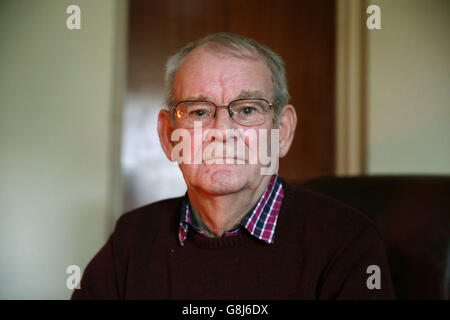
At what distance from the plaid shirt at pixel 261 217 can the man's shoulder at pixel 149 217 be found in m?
0.07

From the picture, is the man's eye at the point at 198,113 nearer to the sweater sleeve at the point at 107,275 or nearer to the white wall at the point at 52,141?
the sweater sleeve at the point at 107,275

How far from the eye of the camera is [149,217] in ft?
3.21

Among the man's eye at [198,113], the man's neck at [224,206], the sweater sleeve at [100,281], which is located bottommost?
the sweater sleeve at [100,281]

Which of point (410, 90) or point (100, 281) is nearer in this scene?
point (100, 281)

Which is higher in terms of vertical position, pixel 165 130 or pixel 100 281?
pixel 165 130

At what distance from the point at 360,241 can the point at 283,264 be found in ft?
0.56

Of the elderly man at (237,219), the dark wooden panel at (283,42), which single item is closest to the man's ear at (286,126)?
the elderly man at (237,219)

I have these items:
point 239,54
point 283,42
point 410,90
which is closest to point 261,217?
point 239,54

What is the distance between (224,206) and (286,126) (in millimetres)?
247

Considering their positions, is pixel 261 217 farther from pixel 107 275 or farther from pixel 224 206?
pixel 107 275

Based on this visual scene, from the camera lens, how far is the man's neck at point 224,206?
81 cm

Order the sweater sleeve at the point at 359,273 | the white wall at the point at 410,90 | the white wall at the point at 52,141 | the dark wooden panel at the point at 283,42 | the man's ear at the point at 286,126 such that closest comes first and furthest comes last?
the sweater sleeve at the point at 359,273
the man's ear at the point at 286,126
the white wall at the point at 410,90
the white wall at the point at 52,141
the dark wooden panel at the point at 283,42
